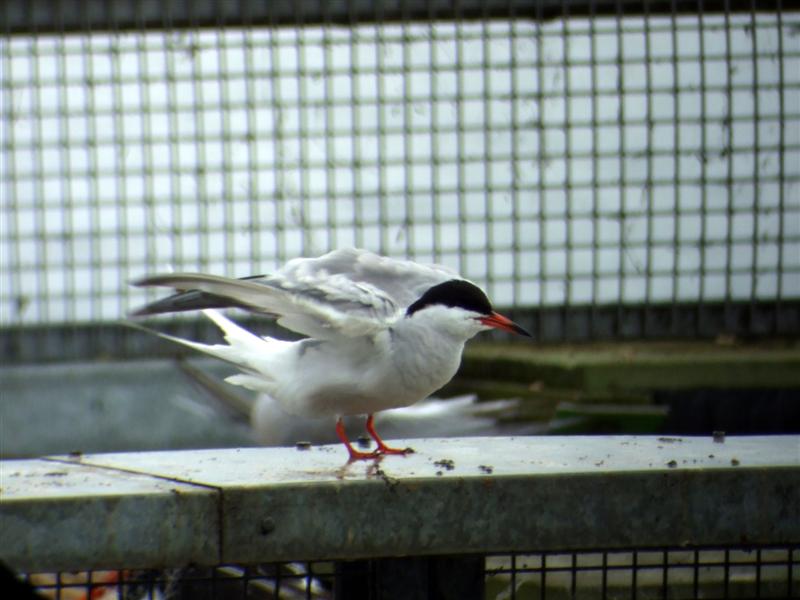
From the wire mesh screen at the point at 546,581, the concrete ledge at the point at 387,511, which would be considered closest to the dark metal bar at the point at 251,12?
the wire mesh screen at the point at 546,581

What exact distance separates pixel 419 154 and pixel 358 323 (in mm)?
1207

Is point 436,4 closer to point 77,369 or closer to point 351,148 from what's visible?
point 351,148

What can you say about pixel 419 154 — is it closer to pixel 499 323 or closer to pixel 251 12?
pixel 251 12

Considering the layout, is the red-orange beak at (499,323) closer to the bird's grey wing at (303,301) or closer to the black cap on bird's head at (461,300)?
the black cap on bird's head at (461,300)

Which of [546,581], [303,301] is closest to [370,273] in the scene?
[303,301]

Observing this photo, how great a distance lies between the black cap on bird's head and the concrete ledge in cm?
66

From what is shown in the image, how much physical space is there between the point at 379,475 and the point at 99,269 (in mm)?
2004

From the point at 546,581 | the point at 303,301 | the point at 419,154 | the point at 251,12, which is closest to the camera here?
the point at 303,301

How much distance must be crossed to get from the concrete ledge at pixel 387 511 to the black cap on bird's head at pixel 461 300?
2.18ft

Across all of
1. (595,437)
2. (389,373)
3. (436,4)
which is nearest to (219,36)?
(436,4)

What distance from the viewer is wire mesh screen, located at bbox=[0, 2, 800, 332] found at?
192 inches

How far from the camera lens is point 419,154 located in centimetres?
492

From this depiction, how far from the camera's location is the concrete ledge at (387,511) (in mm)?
3088

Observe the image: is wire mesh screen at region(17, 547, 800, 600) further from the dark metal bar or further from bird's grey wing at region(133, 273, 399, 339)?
the dark metal bar
